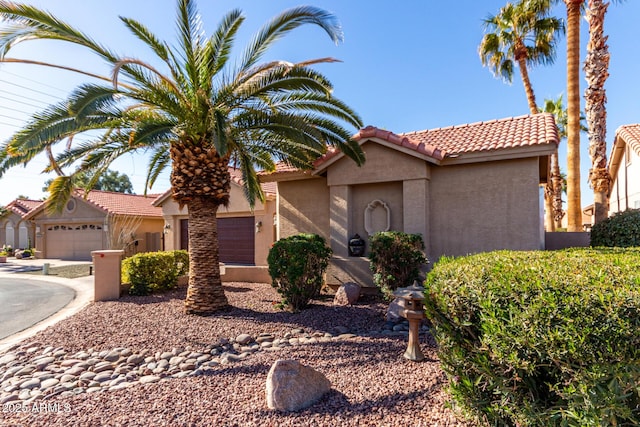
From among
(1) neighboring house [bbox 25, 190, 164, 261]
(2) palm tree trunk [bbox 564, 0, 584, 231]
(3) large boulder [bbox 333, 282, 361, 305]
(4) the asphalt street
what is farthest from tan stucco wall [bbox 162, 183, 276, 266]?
(2) palm tree trunk [bbox 564, 0, 584, 231]

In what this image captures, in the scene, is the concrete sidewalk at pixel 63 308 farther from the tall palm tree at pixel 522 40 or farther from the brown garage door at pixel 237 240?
the tall palm tree at pixel 522 40

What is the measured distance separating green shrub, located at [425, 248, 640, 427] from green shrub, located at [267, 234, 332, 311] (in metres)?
5.45

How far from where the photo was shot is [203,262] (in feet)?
29.2

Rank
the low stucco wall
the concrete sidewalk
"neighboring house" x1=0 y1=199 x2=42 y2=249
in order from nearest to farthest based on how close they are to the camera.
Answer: the concrete sidewalk → the low stucco wall → "neighboring house" x1=0 y1=199 x2=42 y2=249

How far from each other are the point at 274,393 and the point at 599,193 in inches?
598

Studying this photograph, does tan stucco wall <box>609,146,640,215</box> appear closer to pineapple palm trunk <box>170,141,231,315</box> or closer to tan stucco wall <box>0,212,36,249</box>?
pineapple palm trunk <box>170,141,231,315</box>

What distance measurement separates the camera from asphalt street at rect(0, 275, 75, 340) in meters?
9.01

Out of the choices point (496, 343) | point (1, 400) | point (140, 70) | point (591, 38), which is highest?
point (591, 38)

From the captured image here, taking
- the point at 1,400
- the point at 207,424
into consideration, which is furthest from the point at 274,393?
the point at 1,400

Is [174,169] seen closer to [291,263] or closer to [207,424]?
[291,263]

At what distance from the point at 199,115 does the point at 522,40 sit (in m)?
18.6

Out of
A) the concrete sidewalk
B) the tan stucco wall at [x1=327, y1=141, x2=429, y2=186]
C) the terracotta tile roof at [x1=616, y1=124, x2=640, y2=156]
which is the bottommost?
the concrete sidewalk

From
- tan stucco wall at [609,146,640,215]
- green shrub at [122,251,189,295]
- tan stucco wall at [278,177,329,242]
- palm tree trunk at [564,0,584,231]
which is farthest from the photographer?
tan stucco wall at [609,146,640,215]

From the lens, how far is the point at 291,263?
8.72 meters
